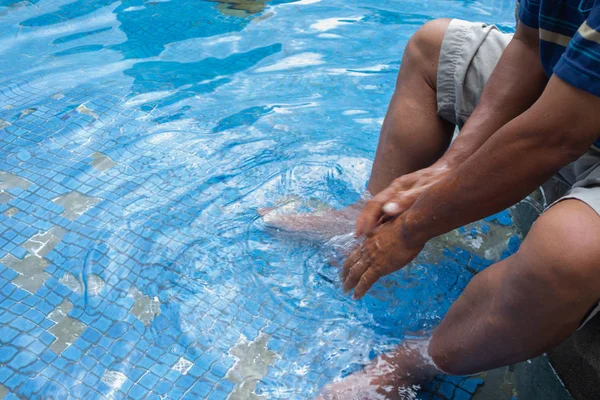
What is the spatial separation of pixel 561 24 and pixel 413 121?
647 mm

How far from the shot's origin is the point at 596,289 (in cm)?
127

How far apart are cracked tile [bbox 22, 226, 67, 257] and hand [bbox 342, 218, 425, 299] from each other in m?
1.30

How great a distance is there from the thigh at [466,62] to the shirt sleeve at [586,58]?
2.37ft

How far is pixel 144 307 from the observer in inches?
82.7

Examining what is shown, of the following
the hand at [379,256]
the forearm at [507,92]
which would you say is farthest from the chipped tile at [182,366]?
the forearm at [507,92]

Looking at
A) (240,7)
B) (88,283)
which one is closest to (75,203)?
(88,283)

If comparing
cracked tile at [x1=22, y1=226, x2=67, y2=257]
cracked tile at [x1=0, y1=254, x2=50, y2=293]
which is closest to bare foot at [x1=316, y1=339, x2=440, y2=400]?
cracked tile at [x1=0, y1=254, x2=50, y2=293]

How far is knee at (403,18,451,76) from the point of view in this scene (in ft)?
6.51

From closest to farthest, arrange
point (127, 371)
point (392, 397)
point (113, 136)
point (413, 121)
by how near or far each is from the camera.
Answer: point (392, 397), point (127, 371), point (413, 121), point (113, 136)

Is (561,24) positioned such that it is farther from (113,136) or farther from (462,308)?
(113,136)

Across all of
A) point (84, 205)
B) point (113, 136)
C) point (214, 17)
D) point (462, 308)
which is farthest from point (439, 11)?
point (462, 308)

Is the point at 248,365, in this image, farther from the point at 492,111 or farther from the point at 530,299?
the point at 492,111

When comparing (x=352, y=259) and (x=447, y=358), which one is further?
(x=352, y=259)

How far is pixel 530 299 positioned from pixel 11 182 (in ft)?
7.81
